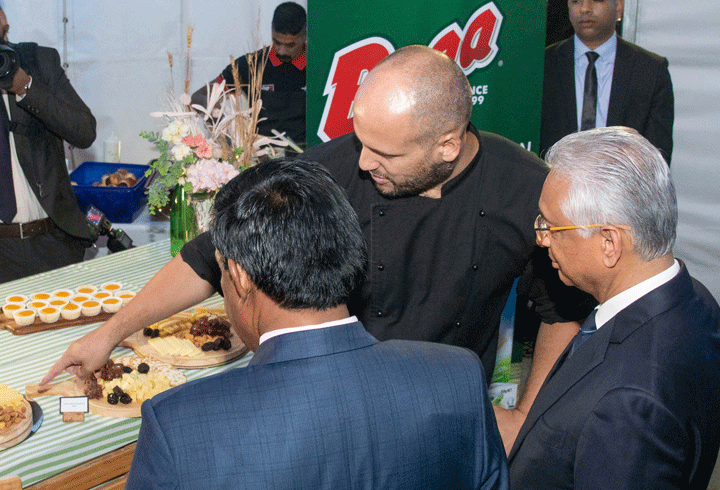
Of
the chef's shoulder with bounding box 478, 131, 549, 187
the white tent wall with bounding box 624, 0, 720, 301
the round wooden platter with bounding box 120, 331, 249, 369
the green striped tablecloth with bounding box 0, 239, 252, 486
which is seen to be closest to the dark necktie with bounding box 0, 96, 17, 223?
the green striped tablecloth with bounding box 0, 239, 252, 486

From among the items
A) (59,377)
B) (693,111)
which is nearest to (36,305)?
(59,377)

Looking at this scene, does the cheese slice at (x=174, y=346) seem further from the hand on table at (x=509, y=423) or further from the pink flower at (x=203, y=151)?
the hand on table at (x=509, y=423)

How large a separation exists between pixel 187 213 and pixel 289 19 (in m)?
1.93

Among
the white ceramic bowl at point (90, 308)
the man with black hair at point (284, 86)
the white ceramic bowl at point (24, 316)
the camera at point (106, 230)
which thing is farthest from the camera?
the man with black hair at point (284, 86)

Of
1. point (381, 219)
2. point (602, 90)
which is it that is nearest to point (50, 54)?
point (381, 219)

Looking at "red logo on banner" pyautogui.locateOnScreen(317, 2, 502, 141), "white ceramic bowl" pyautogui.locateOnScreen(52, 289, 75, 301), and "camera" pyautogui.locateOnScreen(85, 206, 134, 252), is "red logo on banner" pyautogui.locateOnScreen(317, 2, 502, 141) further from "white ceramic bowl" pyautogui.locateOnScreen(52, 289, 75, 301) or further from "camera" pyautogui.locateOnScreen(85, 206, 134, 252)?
"camera" pyautogui.locateOnScreen(85, 206, 134, 252)

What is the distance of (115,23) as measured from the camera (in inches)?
196

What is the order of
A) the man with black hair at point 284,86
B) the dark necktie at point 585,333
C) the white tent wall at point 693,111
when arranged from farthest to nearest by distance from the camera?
the man with black hair at point 284,86, the white tent wall at point 693,111, the dark necktie at point 585,333

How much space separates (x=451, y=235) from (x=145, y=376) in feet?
Answer: 3.15

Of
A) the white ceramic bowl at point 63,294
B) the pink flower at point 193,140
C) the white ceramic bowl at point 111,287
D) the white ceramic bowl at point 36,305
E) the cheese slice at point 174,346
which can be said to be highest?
the pink flower at point 193,140

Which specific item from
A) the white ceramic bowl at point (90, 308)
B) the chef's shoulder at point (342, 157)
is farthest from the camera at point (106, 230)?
the chef's shoulder at point (342, 157)

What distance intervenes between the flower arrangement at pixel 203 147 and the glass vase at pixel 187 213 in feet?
0.12

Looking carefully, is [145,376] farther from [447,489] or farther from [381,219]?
[447,489]

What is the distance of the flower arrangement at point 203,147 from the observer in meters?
2.77
